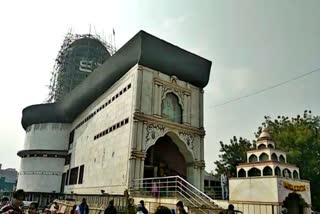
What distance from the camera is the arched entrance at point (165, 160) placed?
78.8 ft

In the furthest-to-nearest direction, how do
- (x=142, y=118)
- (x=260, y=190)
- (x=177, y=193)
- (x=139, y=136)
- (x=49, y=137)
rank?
(x=49, y=137)
(x=142, y=118)
(x=139, y=136)
(x=177, y=193)
(x=260, y=190)

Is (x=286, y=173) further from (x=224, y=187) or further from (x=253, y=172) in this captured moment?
(x=224, y=187)

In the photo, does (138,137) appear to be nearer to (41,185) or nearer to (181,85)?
(181,85)

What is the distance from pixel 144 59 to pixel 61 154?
2224 centimetres

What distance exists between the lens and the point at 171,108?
23.5 m

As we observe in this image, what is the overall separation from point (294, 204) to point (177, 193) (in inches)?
232

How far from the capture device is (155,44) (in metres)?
22.7

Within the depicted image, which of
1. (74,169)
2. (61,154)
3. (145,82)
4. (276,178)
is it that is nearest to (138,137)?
(145,82)

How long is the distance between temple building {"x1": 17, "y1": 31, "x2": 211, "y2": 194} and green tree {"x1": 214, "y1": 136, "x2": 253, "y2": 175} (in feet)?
23.7

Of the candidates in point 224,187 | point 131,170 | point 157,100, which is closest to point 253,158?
point 224,187

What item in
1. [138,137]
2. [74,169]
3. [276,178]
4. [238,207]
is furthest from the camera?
[74,169]

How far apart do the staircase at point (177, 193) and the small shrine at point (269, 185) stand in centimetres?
169

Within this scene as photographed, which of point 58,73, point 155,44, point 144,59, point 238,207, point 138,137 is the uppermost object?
point 58,73

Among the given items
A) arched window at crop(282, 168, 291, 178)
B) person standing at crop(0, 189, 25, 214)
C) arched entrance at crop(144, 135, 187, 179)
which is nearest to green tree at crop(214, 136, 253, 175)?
arched entrance at crop(144, 135, 187, 179)
